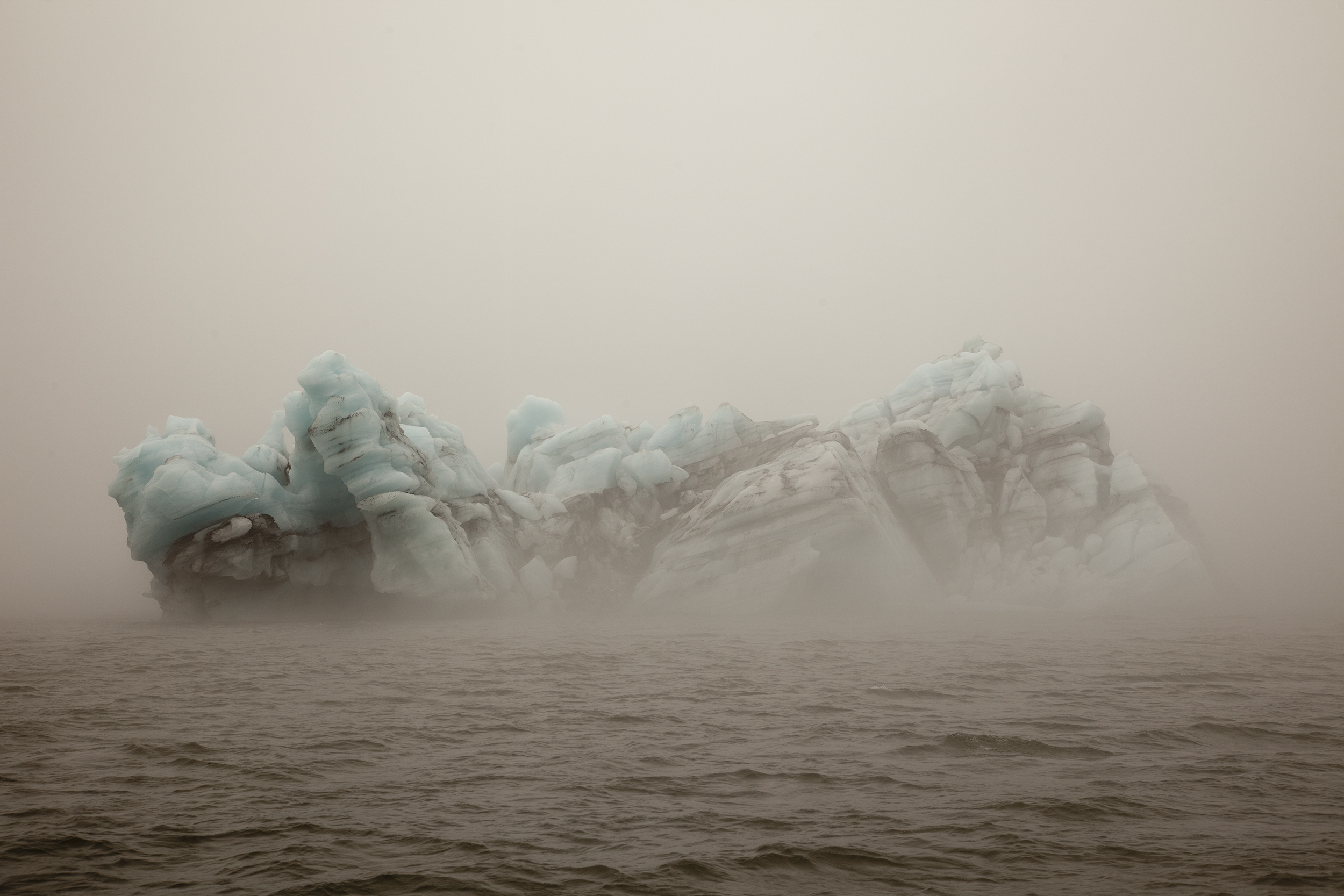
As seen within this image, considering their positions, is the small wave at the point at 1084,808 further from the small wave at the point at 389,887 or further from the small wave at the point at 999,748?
the small wave at the point at 389,887

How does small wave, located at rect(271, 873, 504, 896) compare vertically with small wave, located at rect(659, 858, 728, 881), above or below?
above

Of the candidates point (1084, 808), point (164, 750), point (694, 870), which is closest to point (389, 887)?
point (694, 870)

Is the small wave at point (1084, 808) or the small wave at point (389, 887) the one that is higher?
the small wave at point (389, 887)

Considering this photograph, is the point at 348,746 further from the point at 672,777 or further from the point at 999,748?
the point at 999,748

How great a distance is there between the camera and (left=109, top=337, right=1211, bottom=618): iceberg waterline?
24984 mm

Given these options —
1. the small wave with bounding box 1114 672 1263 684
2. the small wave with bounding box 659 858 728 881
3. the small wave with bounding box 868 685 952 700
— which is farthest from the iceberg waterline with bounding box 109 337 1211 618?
the small wave with bounding box 659 858 728 881

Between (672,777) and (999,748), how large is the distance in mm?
3430

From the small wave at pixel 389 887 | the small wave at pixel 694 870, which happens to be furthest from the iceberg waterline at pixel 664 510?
the small wave at pixel 694 870

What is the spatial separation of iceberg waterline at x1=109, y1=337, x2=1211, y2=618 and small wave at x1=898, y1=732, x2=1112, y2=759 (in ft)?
60.5

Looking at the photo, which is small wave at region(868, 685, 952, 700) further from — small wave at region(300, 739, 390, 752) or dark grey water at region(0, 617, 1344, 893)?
small wave at region(300, 739, 390, 752)

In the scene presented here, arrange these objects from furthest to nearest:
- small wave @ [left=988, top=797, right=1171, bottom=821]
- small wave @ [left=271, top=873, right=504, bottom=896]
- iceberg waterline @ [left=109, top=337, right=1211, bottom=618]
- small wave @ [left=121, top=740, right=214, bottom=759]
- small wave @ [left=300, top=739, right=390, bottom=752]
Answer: iceberg waterline @ [left=109, top=337, right=1211, bottom=618] < small wave @ [left=300, top=739, right=390, bottom=752] < small wave @ [left=121, top=740, right=214, bottom=759] < small wave @ [left=988, top=797, right=1171, bottom=821] < small wave @ [left=271, top=873, right=504, bottom=896]

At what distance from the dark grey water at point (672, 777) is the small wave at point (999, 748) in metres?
0.05

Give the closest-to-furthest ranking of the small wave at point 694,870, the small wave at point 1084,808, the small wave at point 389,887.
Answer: the small wave at point 389,887 < the small wave at point 694,870 < the small wave at point 1084,808

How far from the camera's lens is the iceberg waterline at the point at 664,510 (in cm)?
2498
